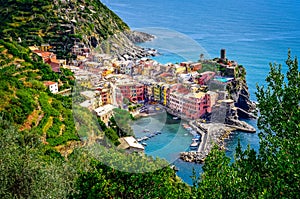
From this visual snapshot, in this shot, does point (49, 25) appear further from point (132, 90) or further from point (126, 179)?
point (126, 179)

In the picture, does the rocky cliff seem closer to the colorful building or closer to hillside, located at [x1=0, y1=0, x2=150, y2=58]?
hillside, located at [x1=0, y1=0, x2=150, y2=58]

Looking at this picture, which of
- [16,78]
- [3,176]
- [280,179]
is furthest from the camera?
[16,78]

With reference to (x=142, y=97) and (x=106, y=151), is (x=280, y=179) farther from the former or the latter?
(x=106, y=151)

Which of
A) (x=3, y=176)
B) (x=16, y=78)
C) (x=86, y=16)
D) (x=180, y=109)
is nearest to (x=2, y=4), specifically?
(x=86, y=16)

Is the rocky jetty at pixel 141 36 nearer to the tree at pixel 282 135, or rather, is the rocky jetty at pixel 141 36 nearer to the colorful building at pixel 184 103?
the colorful building at pixel 184 103

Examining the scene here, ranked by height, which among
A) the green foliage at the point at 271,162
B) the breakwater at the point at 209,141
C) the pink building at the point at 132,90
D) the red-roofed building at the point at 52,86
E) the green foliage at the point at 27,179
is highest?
the pink building at the point at 132,90

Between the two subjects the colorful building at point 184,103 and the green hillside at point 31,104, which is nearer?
the colorful building at point 184,103

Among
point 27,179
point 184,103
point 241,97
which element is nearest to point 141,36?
point 27,179

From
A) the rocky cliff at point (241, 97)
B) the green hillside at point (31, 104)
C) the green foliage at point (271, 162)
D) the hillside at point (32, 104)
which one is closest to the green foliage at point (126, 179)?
the green foliage at point (271, 162)

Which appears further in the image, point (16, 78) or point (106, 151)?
point (16, 78)
